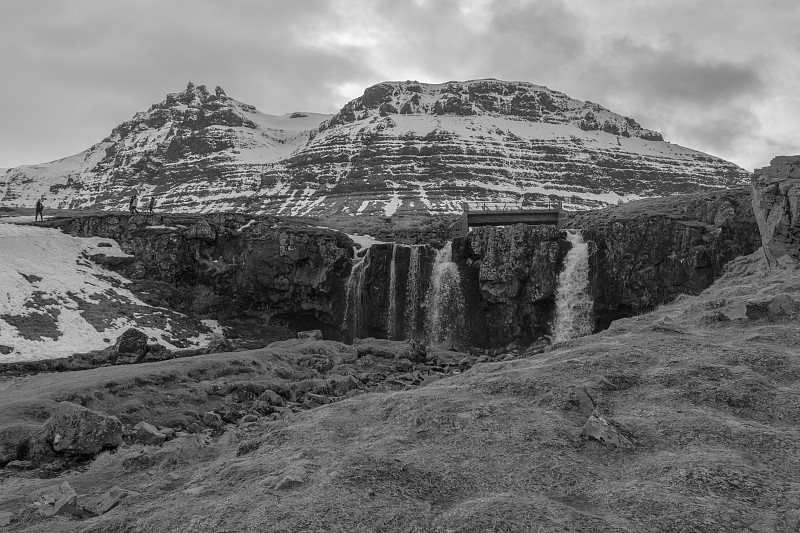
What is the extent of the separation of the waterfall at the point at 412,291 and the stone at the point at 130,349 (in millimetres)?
25268

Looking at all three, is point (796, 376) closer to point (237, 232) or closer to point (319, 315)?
point (319, 315)

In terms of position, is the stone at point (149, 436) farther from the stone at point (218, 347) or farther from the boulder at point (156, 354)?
the stone at point (218, 347)

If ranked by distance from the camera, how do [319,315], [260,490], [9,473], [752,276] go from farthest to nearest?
1. [319,315]
2. [752,276]
3. [9,473]
4. [260,490]

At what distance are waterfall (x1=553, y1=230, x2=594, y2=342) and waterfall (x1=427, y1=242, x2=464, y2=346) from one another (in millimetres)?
9417

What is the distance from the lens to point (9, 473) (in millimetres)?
13969

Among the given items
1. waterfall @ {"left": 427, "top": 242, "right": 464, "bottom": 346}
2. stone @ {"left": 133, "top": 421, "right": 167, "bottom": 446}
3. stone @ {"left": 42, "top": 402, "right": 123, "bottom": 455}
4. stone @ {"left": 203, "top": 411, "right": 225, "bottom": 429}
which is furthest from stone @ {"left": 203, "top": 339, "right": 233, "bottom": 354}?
stone @ {"left": 42, "top": 402, "right": 123, "bottom": 455}

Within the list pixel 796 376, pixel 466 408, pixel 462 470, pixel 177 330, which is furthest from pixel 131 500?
pixel 177 330

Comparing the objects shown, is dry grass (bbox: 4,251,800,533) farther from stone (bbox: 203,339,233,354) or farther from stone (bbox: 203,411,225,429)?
stone (bbox: 203,339,233,354)

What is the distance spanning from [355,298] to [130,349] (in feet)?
77.6

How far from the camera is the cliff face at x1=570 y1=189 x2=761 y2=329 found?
4647cm

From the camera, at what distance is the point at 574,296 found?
4928 centimetres

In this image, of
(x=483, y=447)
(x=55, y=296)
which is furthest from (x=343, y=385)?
(x=55, y=296)

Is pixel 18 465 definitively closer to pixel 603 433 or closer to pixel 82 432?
pixel 82 432

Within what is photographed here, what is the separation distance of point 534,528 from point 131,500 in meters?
7.34
